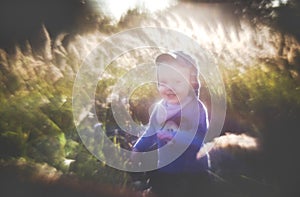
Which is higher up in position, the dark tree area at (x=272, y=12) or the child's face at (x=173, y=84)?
the dark tree area at (x=272, y=12)

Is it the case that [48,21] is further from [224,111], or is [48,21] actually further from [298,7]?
[298,7]

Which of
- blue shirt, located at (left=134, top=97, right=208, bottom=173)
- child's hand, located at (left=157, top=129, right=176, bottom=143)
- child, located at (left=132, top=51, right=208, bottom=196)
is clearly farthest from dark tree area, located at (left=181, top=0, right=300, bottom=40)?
child's hand, located at (left=157, top=129, right=176, bottom=143)

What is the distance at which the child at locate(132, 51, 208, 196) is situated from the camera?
178cm

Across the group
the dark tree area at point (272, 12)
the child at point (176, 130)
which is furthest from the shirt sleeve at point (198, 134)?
the dark tree area at point (272, 12)

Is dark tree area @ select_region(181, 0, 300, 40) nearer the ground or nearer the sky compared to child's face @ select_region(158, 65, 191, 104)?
nearer the sky

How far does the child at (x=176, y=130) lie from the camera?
178cm

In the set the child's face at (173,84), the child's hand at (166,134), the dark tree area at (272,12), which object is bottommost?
the child's hand at (166,134)

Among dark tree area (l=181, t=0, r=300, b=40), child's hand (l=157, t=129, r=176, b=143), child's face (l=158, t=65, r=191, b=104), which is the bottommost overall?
child's hand (l=157, t=129, r=176, b=143)

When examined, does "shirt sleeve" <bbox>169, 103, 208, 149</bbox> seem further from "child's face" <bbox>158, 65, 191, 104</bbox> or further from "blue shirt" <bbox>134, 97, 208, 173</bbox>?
"child's face" <bbox>158, 65, 191, 104</bbox>

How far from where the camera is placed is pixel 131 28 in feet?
5.96

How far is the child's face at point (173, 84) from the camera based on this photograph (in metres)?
1.78

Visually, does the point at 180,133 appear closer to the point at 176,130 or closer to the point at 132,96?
the point at 176,130

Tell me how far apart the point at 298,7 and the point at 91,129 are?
108 centimetres

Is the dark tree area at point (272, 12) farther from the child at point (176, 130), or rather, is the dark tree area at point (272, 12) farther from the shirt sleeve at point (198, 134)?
the shirt sleeve at point (198, 134)
